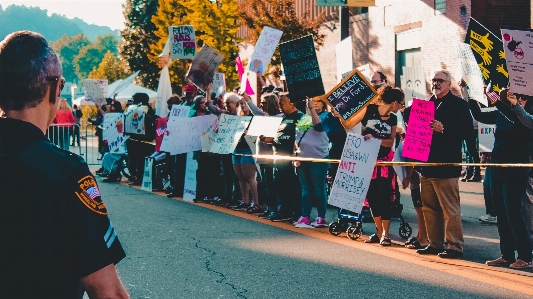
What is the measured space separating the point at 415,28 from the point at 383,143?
19.3 meters

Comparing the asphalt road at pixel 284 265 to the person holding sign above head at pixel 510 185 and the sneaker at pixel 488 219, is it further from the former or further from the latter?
the person holding sign above head at pixel 510 185

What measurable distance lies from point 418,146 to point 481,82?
0.97 metres

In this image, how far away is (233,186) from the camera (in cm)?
1416

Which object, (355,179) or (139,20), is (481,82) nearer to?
(355,179)

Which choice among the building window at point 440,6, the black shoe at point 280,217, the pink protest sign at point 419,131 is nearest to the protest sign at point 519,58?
the pink protest sign at point 419,131

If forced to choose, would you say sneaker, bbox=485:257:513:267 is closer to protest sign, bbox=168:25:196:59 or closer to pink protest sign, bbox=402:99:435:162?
pink protest sign, bbox=402:99:435:162

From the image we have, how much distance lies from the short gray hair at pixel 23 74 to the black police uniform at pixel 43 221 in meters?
0.08

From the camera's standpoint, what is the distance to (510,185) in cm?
810

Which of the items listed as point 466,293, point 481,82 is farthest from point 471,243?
point 466,293

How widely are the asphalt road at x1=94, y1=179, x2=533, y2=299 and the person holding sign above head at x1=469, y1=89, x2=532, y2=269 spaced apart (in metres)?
0.26

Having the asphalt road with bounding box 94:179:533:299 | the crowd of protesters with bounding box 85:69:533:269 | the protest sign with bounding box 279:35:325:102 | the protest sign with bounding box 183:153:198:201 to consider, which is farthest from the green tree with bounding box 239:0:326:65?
the asphalt road with bounding box 94:179:533:299

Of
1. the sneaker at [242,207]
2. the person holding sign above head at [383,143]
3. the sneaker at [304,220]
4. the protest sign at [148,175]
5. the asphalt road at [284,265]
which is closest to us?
the asphalt road at [284,265]

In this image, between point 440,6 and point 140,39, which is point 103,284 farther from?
point 140,39

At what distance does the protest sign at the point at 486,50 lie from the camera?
8.60m
